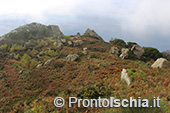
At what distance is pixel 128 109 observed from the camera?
3.50m

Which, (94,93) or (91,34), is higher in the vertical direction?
(91,34)

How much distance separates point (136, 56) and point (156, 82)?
63.4 ft

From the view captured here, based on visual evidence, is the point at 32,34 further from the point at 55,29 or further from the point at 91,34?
the point at 91,34

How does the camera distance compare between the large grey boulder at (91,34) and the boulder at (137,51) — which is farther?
the large grey boulder at (91,34)

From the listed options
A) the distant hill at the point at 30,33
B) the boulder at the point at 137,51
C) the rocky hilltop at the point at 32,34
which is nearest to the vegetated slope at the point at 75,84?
the boulder at the point at 137,51

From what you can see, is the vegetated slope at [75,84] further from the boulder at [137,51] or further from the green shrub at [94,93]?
the boulder at [137,51]

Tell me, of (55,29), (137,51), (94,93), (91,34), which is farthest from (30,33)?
(94,93)

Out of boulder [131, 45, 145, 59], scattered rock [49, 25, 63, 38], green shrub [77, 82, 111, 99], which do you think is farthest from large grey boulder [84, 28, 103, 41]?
green shrub [77, 82, 111, 99]

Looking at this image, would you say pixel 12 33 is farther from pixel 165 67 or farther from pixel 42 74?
pixel 165 67

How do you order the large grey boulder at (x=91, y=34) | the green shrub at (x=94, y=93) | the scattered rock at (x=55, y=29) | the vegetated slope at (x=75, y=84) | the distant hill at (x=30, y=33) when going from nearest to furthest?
the vegetated slope at (x=75, y=84), the green shrub at (x=94, y=93), the distant hill at (x=30, y=33), the large grey boulder at (x=91, y=34), the scattered rock at (x=55, y=29)

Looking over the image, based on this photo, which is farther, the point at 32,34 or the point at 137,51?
the point at 32,34

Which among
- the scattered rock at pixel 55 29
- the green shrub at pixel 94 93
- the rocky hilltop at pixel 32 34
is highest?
the scattered rock at pixel 55 29

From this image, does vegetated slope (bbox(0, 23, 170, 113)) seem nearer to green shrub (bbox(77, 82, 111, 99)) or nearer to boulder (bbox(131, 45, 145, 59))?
green shrub (bbox(77, 82, 111, 99))

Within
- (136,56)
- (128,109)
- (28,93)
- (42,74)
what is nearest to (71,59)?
(42,74)
